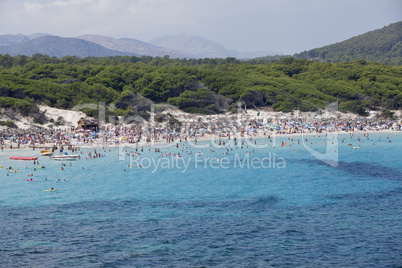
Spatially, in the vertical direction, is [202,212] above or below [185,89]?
below

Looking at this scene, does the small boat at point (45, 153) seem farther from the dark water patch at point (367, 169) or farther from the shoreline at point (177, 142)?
the dark water patch at point (367, 169)

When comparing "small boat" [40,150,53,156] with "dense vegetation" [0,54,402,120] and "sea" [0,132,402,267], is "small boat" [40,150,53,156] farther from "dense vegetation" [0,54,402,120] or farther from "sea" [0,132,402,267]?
"dense vegetation" [0,54,402,120]

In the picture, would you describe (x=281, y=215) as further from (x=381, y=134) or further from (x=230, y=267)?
(x=381, y=134)

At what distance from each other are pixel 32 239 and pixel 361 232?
16.5 meters

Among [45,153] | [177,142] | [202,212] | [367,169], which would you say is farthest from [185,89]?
[202,212]

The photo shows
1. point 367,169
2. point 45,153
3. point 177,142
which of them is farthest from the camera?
point 177,142

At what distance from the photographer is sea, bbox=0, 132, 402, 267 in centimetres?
1859

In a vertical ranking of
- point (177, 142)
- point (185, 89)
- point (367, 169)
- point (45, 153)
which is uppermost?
point (185, 89)

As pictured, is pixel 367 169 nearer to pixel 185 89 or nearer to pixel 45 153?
pixel 45 153

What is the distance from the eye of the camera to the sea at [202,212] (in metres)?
18.6

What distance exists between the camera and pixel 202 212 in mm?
25141

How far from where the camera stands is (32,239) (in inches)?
811

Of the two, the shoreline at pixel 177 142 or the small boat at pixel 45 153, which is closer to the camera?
the small boat at pixel 45 153

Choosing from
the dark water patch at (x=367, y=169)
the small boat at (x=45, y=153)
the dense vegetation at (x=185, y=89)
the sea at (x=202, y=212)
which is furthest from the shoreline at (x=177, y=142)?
the dark water patch at (x=367, y=169)
